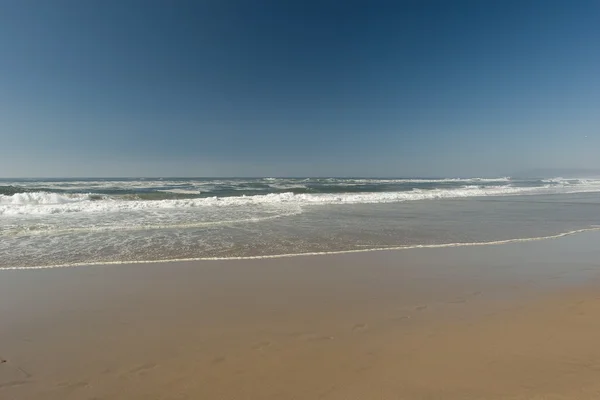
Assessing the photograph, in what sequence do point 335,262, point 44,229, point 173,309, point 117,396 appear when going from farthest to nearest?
point 44,229 < point 335,262 < point 173,309 < point 117,396

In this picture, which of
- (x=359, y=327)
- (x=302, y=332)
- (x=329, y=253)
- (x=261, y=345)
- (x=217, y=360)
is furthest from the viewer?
(x=329, y=253)

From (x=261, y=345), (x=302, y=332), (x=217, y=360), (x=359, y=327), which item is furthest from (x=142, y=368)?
(x=359, y=327)

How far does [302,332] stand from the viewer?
368 cm

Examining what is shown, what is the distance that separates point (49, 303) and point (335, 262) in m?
4.78

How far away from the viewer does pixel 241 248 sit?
26.9ft

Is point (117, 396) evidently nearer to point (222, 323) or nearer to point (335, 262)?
point (222, 323)

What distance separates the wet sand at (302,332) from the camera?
2.72 metres

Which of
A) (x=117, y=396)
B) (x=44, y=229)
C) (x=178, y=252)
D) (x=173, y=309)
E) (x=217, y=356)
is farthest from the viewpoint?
(x=44, y=229)

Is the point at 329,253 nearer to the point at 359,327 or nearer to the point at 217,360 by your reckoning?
the point at 359,327

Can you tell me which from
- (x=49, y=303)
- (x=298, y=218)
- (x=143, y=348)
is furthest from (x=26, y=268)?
(x=298, y=218)

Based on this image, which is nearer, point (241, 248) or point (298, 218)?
point (241, 248)

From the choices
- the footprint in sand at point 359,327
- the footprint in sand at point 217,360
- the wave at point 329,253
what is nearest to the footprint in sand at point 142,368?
the footprint in sand at point 217,360

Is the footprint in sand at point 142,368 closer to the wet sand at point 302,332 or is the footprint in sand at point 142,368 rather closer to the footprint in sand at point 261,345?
the wet sand at point 302,332

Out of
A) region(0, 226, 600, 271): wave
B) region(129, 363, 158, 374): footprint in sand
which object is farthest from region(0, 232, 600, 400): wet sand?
region(0, 226, 600, 271): wave
